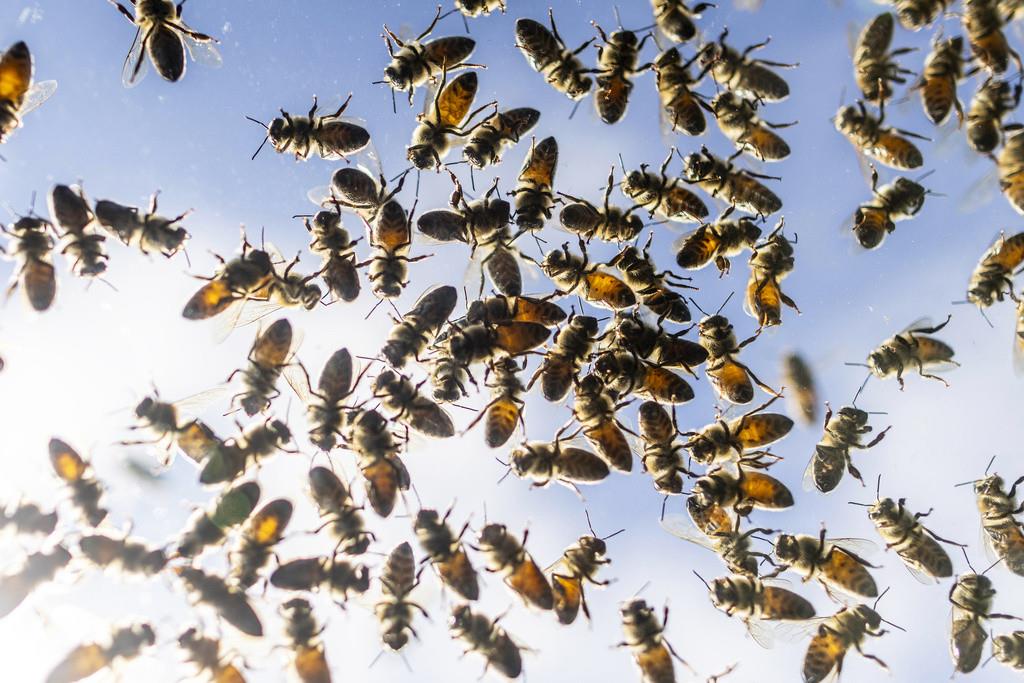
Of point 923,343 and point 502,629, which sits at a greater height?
point 923,343

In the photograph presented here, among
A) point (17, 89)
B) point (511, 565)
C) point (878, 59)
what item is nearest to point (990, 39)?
point (878, 59)

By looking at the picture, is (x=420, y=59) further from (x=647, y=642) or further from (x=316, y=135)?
(x=647, y=642)

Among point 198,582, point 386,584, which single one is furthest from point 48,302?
point 386,584

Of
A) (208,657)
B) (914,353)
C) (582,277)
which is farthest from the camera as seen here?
(914,353)

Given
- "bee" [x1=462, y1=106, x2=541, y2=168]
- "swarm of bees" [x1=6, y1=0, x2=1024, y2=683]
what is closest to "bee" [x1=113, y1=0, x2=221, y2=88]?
"swarm of bees" [x1=6, y1=0, x2=1024, y2=683]

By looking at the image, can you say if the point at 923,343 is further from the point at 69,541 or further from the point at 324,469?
the point at 69,541

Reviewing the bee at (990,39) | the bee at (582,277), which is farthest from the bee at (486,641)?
the bee at (990,39)

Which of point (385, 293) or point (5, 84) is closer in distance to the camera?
point (5, 84)
